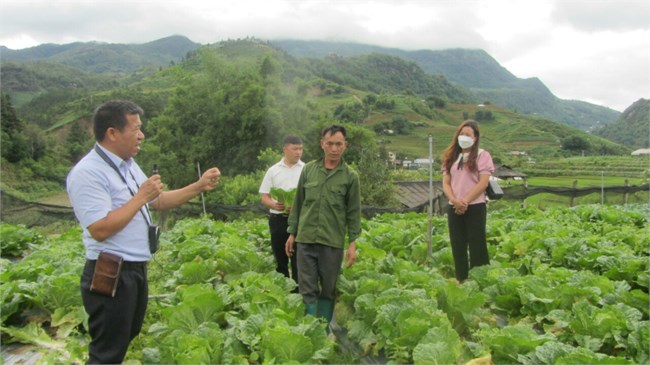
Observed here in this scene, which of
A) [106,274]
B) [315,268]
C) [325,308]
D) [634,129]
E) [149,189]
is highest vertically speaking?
[634,129]

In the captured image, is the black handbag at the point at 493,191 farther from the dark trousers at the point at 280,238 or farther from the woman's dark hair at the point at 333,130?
A: the dark trousers at the point at 280,238

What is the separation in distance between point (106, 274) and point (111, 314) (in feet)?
0.68

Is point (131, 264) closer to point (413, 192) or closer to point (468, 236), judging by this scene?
point (468, 236)

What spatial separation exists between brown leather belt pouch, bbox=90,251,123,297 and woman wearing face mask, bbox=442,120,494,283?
3020mm

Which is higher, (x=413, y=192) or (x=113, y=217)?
(x=113, y=217)

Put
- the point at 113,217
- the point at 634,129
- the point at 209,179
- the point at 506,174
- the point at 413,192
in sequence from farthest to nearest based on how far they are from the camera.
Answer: the point at 634,129
the point at 506,174
the point at 413,192
the point at 209,179
the point at 113,217

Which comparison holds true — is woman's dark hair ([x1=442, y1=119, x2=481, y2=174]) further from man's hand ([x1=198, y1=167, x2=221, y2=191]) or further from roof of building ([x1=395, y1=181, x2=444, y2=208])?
roof of building ([x1=395, y1=181, x2=444, y2=208])

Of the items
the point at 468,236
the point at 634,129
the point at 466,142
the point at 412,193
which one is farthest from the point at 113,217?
the point at 634,129

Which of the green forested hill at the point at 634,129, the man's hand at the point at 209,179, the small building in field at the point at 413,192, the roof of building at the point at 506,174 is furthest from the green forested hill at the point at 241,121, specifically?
the man's hand at the point at 209,179

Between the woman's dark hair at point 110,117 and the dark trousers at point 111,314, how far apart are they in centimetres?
64

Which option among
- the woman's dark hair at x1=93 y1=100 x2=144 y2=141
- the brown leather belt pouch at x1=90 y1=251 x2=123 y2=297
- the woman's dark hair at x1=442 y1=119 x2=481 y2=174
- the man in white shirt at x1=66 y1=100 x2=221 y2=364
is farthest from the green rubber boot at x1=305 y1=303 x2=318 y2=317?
the woman's dark hair at x1=93 y1=100 x2=144 y2=141

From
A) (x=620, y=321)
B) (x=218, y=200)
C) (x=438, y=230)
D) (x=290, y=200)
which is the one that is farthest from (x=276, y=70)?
(x=620, y=321)

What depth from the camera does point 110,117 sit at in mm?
2361

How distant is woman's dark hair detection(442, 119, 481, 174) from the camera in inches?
177
